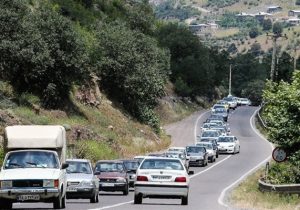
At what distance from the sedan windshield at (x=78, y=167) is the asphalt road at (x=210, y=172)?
1.05m

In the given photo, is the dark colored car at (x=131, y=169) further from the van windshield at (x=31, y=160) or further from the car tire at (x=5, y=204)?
the car tire at (x=5, y=204)

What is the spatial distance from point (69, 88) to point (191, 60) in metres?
60.3

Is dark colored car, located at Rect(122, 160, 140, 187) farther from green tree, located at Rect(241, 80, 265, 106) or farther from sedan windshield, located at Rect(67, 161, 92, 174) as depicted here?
green tree, located at Rect(241, 80, 265, 106)

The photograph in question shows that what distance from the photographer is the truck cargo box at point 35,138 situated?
28.0m

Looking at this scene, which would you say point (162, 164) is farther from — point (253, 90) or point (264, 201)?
point (253, 90)

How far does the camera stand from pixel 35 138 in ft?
92.3

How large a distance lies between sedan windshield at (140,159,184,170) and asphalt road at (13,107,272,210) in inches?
46.7

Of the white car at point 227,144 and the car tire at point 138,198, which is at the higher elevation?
the car tire at point 138,198

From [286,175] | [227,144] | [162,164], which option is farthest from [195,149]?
[162,164]

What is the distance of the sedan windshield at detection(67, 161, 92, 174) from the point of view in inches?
1241

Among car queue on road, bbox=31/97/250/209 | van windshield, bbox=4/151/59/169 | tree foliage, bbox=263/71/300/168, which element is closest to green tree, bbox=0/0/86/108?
car queue on road, bbox=31/97/250/209

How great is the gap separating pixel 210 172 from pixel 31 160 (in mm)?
33387

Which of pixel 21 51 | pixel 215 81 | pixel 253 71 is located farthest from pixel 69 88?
pixel 253 71

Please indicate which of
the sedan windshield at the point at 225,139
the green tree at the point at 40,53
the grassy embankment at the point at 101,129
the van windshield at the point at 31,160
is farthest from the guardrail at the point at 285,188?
the sedan windshield at the point at 225,139
